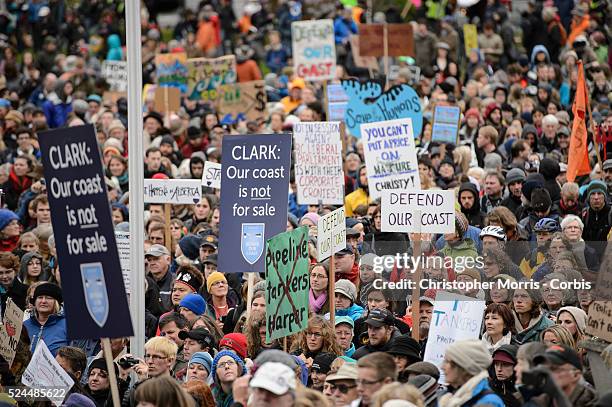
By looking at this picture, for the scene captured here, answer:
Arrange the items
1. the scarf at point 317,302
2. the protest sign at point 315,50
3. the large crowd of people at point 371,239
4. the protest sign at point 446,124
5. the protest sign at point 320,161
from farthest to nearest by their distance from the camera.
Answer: the protest sign at point 315,50 → the protest sign at point 446,124 → the protest sign at point 320,161 → the scarf at point 317,302 → the large crowd of people at point 371,239

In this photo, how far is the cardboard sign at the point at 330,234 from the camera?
41.5ft

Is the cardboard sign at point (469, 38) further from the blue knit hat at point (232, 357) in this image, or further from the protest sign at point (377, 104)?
the blue knit hat at point (232, 357)

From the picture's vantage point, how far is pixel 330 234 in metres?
12.8

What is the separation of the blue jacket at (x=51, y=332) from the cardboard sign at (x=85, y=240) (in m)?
2.92

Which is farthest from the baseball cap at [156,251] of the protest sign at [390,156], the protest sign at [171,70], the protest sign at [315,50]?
the protest sign at [171,70]

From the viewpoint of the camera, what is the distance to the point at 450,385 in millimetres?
9141

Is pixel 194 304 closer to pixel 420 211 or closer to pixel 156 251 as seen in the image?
pixel 156 251

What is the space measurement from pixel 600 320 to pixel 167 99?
1408 centimetres

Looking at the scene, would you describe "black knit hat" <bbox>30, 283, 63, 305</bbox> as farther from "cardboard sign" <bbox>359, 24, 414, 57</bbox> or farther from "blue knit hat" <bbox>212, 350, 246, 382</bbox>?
"cardboard sign" <bbox>359, 24, 414, 57</bbox>

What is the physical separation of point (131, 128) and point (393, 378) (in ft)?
13.6

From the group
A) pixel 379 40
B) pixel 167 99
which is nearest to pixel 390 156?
pixel 379 40

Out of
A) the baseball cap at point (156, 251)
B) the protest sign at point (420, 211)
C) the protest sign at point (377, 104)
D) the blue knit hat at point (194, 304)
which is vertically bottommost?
the blue knit hat at point (194, 304)

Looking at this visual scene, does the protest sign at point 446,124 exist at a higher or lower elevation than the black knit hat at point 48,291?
higher

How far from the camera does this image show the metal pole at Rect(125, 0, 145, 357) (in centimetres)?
1216
